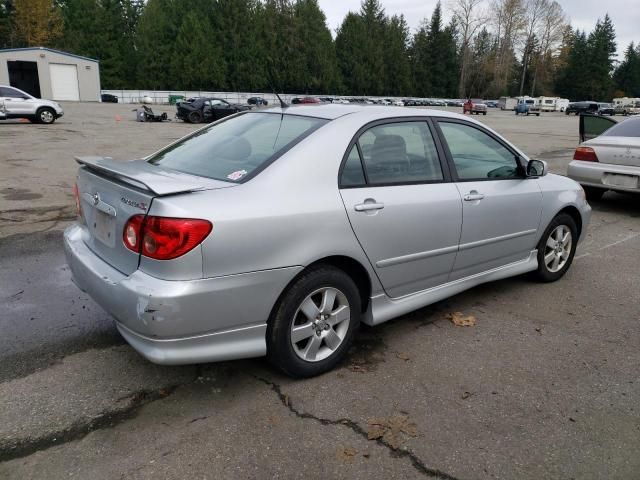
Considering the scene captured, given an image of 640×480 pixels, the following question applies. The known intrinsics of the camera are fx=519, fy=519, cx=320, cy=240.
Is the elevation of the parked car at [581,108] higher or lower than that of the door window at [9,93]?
lower

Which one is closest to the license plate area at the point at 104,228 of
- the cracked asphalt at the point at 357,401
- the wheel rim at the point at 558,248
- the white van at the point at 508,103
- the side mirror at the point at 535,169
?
the cracked asphalt at the point at 357,401

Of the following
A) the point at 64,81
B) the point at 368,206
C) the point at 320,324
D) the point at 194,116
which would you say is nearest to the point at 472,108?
the point at 194,116

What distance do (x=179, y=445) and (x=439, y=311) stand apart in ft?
7.93

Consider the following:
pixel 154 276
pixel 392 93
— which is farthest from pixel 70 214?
pixel 392 93

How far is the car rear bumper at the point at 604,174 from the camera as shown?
7426 mm

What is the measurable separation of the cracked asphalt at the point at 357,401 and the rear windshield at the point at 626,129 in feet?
13.9

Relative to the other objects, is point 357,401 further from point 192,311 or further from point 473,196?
point 473,196

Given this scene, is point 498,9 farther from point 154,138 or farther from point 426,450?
point 426,450

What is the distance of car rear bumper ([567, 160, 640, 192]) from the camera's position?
743cm

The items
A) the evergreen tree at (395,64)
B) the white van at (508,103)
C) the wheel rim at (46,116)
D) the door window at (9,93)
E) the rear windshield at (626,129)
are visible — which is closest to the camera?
the rear windshield at (626,129)

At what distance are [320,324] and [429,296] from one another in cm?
101

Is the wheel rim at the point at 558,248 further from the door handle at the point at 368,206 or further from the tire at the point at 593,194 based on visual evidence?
the tire at the point at 593,194

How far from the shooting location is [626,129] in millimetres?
7918

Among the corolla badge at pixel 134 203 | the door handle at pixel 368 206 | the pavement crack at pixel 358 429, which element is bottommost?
the pavement crack at pixel 358 429
